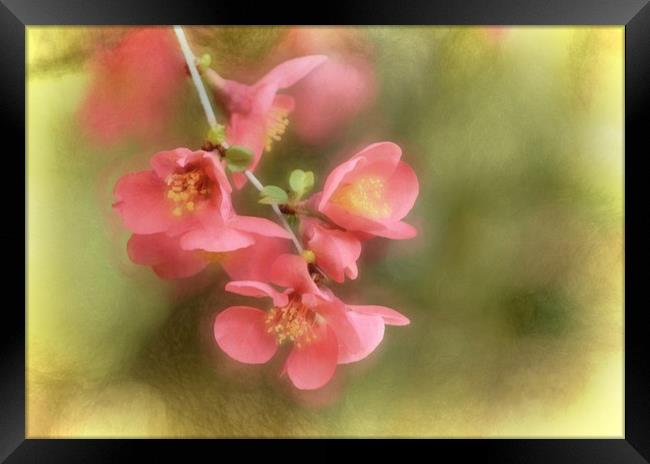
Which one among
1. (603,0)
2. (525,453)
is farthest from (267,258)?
(603,0)

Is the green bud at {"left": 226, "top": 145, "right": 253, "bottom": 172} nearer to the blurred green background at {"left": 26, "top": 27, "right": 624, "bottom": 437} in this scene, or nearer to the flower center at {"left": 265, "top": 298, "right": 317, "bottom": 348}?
the blurred green background at {"left": 26, "top": 27, "right": 624, "bottom": 437}

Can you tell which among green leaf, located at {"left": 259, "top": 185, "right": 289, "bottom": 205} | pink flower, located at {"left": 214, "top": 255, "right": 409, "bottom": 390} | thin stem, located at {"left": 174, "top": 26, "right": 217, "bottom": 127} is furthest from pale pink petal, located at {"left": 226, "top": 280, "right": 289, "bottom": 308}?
thin stem, located at {"left": 174, "top": 26, "right": 217, "bottom": 127}

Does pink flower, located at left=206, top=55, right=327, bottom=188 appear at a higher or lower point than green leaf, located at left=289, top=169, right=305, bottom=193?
higher

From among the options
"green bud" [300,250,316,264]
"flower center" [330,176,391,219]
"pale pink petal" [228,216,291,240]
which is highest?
"flower center" [330,176,391,219]

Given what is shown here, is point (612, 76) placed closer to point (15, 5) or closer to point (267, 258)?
point (267, 258)

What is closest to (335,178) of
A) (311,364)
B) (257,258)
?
(257,258)
